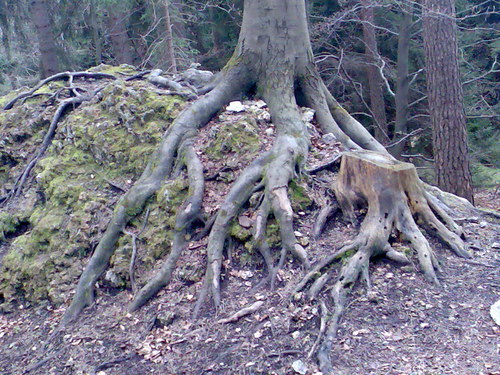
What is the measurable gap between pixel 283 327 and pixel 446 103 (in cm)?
645

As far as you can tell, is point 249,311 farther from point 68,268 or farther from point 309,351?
point 68,268

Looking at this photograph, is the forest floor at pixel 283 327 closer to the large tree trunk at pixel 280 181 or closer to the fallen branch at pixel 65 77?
the large tree trunk at pixel 280 181

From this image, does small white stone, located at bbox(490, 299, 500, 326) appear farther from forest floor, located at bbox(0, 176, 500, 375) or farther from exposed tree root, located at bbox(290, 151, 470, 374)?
exposed tree root, located at bbox(290, 151, 470, 374)

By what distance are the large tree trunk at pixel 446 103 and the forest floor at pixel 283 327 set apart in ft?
12.1

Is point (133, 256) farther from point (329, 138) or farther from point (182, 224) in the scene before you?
point (329, 138)

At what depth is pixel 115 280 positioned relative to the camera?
4852mm

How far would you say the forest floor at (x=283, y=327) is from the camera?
3422 mm

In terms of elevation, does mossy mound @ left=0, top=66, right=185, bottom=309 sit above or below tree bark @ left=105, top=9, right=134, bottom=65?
below

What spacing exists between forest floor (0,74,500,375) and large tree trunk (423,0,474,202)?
12.1 ft

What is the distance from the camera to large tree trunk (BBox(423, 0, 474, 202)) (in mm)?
8508

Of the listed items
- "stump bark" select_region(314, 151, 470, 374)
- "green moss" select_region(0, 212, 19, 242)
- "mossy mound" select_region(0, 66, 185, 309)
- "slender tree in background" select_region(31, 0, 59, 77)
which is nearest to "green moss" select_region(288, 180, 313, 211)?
"stump bark" select_region(314, 151, 470, 374)

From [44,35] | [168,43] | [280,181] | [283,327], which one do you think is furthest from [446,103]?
[44,35]

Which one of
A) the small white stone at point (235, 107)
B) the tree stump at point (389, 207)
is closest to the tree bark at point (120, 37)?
the small white stone at point (235, 107)

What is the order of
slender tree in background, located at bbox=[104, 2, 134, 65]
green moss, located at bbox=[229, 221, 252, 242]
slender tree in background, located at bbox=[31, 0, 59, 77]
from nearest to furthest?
green moss, located at bbox=[229, 221, 252, 242], slender tree in background, located at bbox=[31, 0, 59, 77], slender tree in background, located at bbox=[104, 2, 134, 65]
